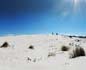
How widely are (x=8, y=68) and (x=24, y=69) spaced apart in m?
0.75

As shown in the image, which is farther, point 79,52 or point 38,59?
point 79,52

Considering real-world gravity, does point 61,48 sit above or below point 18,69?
above

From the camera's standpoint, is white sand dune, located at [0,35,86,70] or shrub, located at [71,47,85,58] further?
shrub, located at [71,47,85,58]

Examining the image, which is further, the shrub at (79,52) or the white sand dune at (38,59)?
the shrub at (79,52)

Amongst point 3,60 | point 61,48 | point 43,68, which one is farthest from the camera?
point 61,48

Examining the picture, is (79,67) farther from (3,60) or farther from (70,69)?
(3,60)

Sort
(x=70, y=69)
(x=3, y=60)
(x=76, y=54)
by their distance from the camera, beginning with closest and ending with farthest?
(x=70, y=69)
(x=3, y=60)
(x=76, y=54)

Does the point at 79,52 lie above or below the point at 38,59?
above

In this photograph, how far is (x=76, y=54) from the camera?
1182cm

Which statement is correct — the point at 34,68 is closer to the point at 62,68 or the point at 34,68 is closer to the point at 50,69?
the point at 50,69

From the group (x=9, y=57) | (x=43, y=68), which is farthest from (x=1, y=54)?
(x=43, y=68)

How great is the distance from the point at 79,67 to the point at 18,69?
2681mm

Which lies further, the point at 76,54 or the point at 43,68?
the point at 76,54

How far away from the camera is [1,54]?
1109 centimetres
